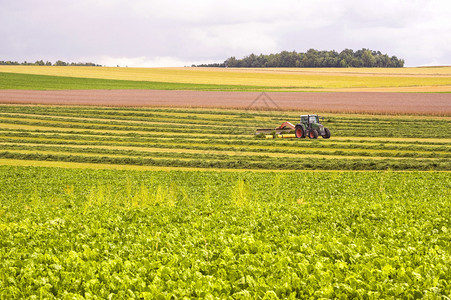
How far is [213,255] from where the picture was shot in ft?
35.7

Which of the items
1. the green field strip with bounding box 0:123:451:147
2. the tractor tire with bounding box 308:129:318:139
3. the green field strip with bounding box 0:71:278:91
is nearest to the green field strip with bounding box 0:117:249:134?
the green field strip with bounding box 0:123:451:147

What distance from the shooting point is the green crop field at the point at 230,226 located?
8.48 metres

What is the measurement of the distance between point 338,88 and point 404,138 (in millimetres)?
46054

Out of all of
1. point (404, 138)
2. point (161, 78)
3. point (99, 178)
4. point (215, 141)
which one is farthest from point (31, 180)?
point (161, 78)

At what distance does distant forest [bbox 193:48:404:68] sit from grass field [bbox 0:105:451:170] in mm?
94676

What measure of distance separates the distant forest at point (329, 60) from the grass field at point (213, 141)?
9468 cm

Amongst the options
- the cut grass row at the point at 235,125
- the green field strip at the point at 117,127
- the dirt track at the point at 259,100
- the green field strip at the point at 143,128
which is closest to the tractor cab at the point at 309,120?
the cut grass row at the point at 235,125

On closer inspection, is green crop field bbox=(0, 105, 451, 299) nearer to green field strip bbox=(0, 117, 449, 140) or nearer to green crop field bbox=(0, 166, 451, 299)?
green crop field bbox=(0, 166, 451, 299)

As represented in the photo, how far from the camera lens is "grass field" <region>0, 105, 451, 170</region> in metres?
38.3

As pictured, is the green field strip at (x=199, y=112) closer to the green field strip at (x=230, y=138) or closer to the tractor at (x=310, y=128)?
the green field strip at (x=230, y=138)

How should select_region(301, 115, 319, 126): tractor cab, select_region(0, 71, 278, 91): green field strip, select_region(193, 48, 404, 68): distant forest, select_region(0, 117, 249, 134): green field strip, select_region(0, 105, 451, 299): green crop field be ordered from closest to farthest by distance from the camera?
select_region(0, 105, 451, 299): green crop field < select_region(301, 115, 319, 126): tractor cab < select_region(0, 117, 249, 134): green field strip < select_region(0, 71, 278, 91): green field strip < select_region(193, 48, 404, 68): distant forest

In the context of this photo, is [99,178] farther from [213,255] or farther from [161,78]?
[161,78]

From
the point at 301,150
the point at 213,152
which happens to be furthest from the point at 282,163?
the point at 213,152

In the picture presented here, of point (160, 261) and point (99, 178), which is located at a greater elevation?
point (160, 261)
